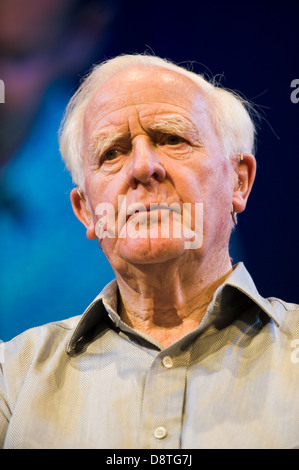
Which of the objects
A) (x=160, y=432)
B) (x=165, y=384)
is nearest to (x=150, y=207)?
(x=165, y=384)

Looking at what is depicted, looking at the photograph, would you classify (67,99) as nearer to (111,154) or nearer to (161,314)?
(111,154)

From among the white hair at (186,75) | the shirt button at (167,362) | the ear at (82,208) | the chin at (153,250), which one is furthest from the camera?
the ear at (82,208)

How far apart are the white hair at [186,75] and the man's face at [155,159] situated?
6cm

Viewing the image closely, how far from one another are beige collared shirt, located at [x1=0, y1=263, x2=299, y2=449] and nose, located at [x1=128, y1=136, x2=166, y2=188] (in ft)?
1.25

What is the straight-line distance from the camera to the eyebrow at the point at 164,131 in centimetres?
162

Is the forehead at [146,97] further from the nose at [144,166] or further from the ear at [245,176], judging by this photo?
the ear at [245,176]

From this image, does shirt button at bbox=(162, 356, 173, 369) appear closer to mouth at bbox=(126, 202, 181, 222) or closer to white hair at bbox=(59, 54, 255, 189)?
mouth at bbox=(126, 202, 181, 222)

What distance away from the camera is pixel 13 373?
5.09 feet

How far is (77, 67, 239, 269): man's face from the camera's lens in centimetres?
154

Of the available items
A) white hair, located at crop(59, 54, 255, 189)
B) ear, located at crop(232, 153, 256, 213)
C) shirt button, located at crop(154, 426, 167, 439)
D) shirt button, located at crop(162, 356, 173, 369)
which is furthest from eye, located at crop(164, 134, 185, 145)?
shirt button, located at crop(154, 426, 167, 439)

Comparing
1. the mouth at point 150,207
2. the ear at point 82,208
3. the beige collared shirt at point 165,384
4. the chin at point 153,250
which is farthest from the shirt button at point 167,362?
the ear at point 82,208

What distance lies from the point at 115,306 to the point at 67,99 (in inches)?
35.7
